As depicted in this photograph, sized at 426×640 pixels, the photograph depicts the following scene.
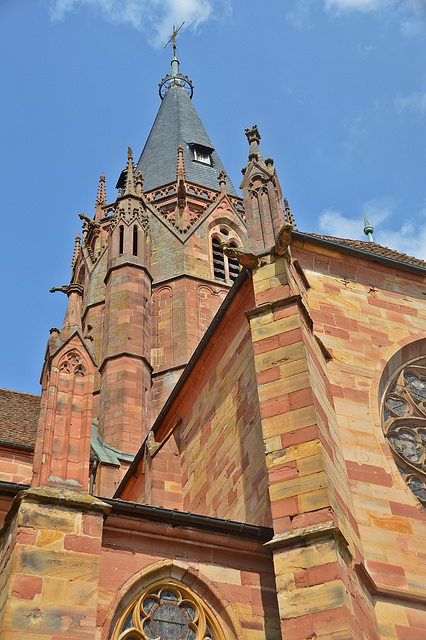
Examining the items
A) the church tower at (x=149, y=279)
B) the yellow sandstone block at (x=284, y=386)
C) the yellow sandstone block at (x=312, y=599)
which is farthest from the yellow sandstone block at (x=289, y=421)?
the church tower at (x=149, y=279)

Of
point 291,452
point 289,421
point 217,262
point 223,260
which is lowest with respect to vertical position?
point 291,452

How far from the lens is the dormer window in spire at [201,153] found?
3831cm

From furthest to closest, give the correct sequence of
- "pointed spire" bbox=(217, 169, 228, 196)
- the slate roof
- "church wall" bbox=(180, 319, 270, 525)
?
the slate roof < "pointed spire" bbox=(217, 169, 228, 196) < "church wall" bbox=(180, 319, 270, 525)

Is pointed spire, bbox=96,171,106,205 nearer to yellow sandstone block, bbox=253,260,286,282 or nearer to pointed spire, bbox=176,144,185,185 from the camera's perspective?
pointed spire, bbox=176,144,185,185

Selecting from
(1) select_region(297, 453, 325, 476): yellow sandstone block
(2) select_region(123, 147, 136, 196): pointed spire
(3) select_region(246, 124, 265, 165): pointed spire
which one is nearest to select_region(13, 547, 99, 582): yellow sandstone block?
(1) select_region(297, 453, 325, 476): yellow sandstone block

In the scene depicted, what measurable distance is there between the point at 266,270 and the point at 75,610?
16.2ft

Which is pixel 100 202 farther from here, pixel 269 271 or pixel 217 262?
pixel 269 271

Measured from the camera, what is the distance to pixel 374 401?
36.2 feet

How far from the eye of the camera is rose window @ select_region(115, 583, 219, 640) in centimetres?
825

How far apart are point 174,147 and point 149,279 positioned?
40.9 feet

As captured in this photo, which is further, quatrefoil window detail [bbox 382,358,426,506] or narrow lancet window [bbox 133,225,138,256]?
narrow lancet window [bbox 133,225,138,256]

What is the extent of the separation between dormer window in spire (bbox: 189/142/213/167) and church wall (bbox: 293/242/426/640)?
26.3m

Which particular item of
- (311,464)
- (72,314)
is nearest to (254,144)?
(72,314)

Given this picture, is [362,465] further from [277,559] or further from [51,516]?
[51,516]
